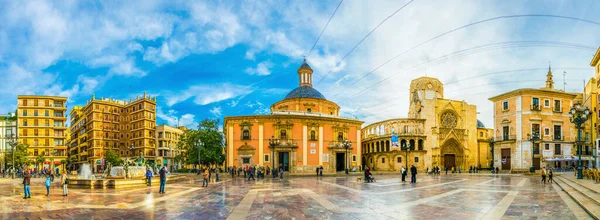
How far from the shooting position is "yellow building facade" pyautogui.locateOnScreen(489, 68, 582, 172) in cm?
4397

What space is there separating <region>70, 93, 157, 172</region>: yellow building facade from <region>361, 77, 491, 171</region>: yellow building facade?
43710mm

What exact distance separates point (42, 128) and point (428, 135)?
69.6 m

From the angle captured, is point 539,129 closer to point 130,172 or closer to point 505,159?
point 505,159

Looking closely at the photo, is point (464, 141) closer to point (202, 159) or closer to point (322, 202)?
point (202, 159)

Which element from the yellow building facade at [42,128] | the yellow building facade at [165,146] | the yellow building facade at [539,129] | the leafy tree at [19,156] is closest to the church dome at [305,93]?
the yellow building facade at [539,129]

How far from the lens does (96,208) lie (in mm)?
12141

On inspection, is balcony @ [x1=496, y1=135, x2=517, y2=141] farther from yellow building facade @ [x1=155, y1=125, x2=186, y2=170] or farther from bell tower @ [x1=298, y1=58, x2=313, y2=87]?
yellow building facade @ [x1=155, y1=125, x2=186, y2=170]

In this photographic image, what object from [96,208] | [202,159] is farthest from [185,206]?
[202,159]

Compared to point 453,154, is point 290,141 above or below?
above

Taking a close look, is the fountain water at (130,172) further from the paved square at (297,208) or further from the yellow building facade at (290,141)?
the yellow building facade at (290,141)

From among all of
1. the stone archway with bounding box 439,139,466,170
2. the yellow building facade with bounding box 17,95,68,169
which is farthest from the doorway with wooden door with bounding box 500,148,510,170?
the yellow building facade with bounding box 17,95,68,169

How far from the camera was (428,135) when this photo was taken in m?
50.8

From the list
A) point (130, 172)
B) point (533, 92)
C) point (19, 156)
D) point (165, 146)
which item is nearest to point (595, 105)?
point (533, 92)

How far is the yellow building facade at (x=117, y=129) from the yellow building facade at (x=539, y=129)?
2444 inches
